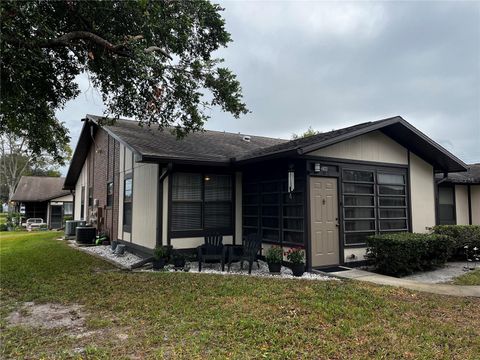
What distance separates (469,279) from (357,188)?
2922mm

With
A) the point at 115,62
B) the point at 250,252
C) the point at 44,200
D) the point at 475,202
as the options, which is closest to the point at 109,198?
the point at 115,62

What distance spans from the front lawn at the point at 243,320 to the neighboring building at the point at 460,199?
772 centimetres

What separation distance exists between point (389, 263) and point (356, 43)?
693 cm

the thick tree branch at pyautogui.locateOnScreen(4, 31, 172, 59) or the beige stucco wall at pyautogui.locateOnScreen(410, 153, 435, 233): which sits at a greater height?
the thick tree branch at pyautogui.locateOnScreen(4, 31, 172, 59)

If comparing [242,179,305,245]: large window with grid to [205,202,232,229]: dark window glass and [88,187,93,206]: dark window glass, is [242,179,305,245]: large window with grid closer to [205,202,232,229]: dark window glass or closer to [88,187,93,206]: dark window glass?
[205,202,232,229]: dark window glass

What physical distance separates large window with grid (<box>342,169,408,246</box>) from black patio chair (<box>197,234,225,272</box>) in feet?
9.76

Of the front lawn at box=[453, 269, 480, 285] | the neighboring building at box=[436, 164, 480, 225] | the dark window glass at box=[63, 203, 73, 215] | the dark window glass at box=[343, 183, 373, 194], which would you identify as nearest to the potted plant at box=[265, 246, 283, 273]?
the dark window glass at box=[343, 183, 373, 194]

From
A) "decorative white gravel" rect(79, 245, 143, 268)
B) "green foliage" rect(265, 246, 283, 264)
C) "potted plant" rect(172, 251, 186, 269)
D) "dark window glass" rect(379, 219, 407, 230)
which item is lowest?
"decorative white gravel" rect(79, 245, 143, 268)

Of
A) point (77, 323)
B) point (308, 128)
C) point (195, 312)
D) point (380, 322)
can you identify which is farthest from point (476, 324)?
point (308, 128)

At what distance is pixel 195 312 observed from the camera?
180 inches

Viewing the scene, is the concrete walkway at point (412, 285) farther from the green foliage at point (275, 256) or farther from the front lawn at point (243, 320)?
the green foliage at point (275, 256)

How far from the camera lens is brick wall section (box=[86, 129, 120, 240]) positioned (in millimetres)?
12562

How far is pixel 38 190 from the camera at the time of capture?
26.8m

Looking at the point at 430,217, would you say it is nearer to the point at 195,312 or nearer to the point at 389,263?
the point at 389,263
